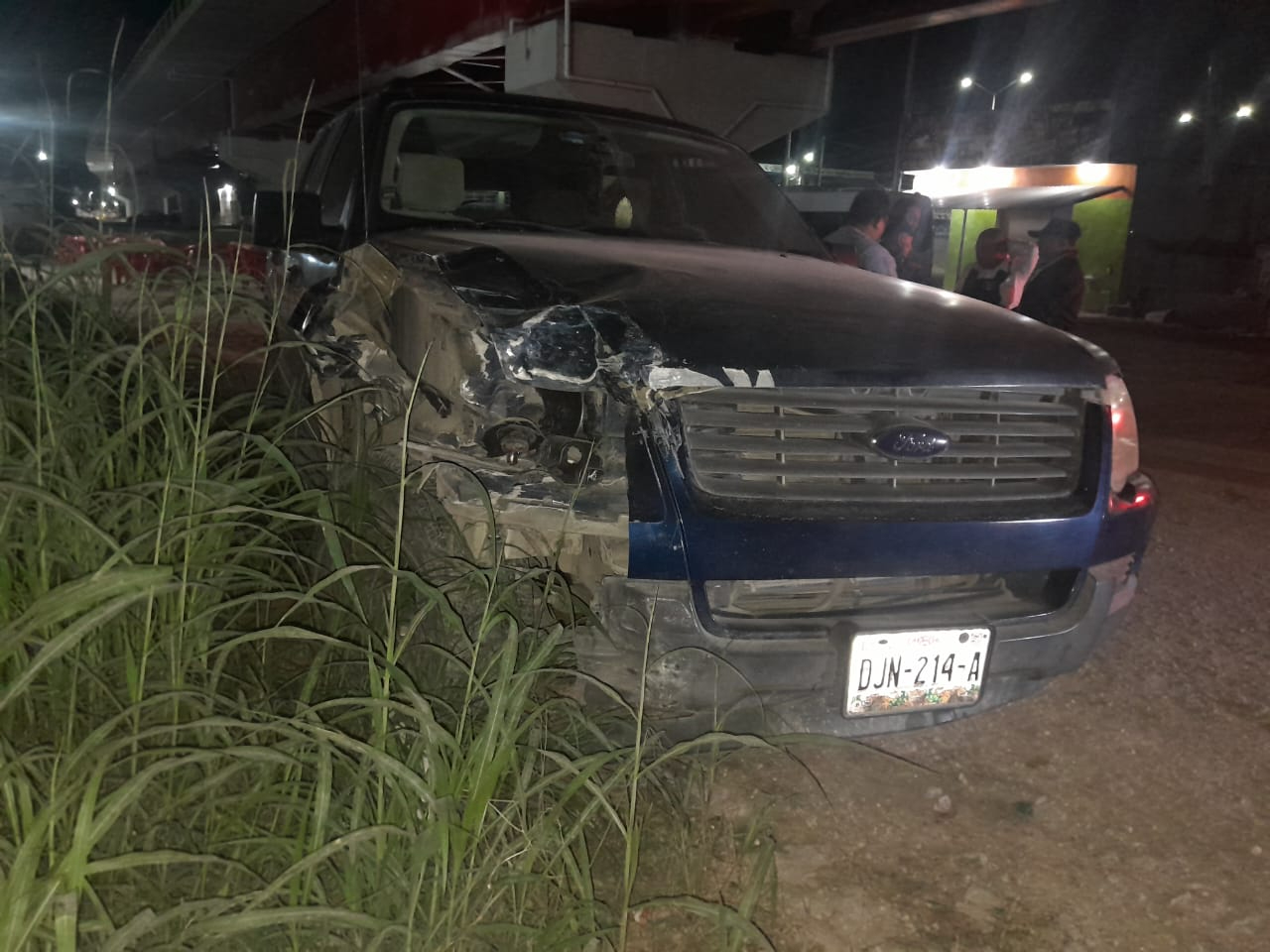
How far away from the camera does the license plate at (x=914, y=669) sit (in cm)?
211

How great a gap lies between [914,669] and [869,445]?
52cm

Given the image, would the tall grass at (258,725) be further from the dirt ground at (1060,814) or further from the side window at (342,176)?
the side window at (342,176)

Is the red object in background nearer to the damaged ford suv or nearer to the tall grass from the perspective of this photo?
the tall grass

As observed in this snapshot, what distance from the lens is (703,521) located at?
2.02 meters

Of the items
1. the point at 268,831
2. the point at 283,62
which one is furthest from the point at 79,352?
the point at 283,62

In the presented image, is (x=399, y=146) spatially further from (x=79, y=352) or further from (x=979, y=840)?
(x=979, y=840)

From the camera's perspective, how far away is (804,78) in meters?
A: 8.65

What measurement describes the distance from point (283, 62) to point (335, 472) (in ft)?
44.4

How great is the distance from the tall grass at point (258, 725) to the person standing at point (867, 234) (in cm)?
326

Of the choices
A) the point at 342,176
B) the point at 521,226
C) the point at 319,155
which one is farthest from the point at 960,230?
the point at 521,226

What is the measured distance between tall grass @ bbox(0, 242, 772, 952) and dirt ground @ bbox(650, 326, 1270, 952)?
0.41m

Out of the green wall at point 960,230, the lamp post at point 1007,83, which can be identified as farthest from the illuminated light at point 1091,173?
the lamp post at point 1007,83

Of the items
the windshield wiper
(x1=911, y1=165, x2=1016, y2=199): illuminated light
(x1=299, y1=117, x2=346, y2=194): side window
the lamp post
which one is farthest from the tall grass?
the lamp post

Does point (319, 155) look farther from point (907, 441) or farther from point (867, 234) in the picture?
point (907, 441)
